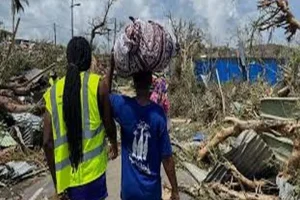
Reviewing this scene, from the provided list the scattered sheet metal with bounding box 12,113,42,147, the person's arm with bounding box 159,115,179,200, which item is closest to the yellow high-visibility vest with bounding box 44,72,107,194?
the person's arm with bounding box 159,115,179,200

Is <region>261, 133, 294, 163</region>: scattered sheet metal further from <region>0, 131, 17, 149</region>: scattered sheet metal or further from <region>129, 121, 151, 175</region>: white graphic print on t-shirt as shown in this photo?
<region>0, 131, 17, 149</region>: scattered sheet metal

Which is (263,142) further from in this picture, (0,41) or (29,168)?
(0,41)

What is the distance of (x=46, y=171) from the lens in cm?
1109

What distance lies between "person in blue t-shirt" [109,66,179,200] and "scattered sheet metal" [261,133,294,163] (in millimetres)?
4404

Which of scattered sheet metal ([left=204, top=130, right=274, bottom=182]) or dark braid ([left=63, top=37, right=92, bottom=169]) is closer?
dark braid ([left=63, top=37, right=92, bottom=169])

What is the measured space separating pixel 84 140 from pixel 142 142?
0.42 meters

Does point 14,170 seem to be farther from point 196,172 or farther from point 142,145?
point 142,145

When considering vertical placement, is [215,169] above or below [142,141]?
below

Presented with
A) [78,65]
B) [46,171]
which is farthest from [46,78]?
[78,65]

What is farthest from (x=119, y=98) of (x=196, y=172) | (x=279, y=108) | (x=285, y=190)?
(x=279, y=108)

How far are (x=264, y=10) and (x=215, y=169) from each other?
119 inches

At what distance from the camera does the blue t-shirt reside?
12.6ft

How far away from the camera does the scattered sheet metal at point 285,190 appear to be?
6.66 m

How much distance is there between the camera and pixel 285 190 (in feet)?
22.5
